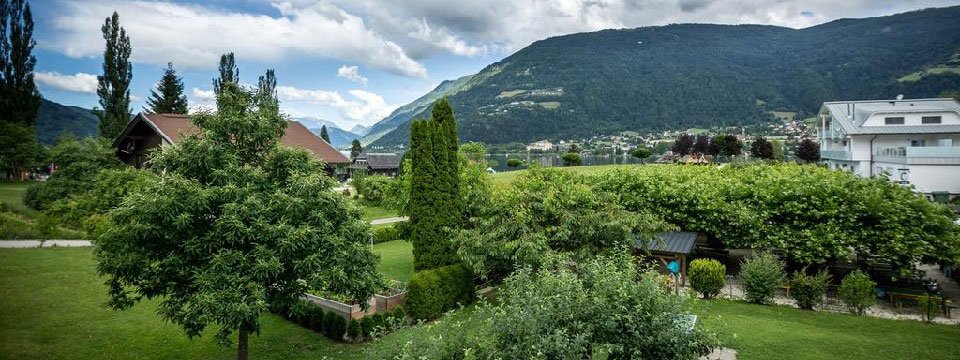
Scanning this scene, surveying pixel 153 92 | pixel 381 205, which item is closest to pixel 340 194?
pixel 381 205

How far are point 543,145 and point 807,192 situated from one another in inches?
6321

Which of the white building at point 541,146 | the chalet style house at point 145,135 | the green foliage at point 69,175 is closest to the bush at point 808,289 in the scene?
the chalet style house at point 145,135

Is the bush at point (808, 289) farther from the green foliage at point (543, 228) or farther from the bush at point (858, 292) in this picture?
the green foliage at point (543, 228)

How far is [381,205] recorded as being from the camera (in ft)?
146

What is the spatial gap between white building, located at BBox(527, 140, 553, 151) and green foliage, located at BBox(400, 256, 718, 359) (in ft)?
536

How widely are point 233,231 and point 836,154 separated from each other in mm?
50705

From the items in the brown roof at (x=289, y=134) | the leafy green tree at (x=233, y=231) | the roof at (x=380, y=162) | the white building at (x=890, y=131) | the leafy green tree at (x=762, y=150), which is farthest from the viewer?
the roof at (x=380, y=162)

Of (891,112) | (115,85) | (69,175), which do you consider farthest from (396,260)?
(891,112)

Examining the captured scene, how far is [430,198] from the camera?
17.4 metres

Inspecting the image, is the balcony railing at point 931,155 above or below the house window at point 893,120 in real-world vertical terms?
below

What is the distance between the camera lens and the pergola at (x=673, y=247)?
18817mm

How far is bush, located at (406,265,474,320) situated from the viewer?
14.9 meters

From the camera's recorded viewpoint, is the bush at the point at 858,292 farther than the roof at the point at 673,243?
No

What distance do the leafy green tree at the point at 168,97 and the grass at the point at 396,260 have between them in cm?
2899
